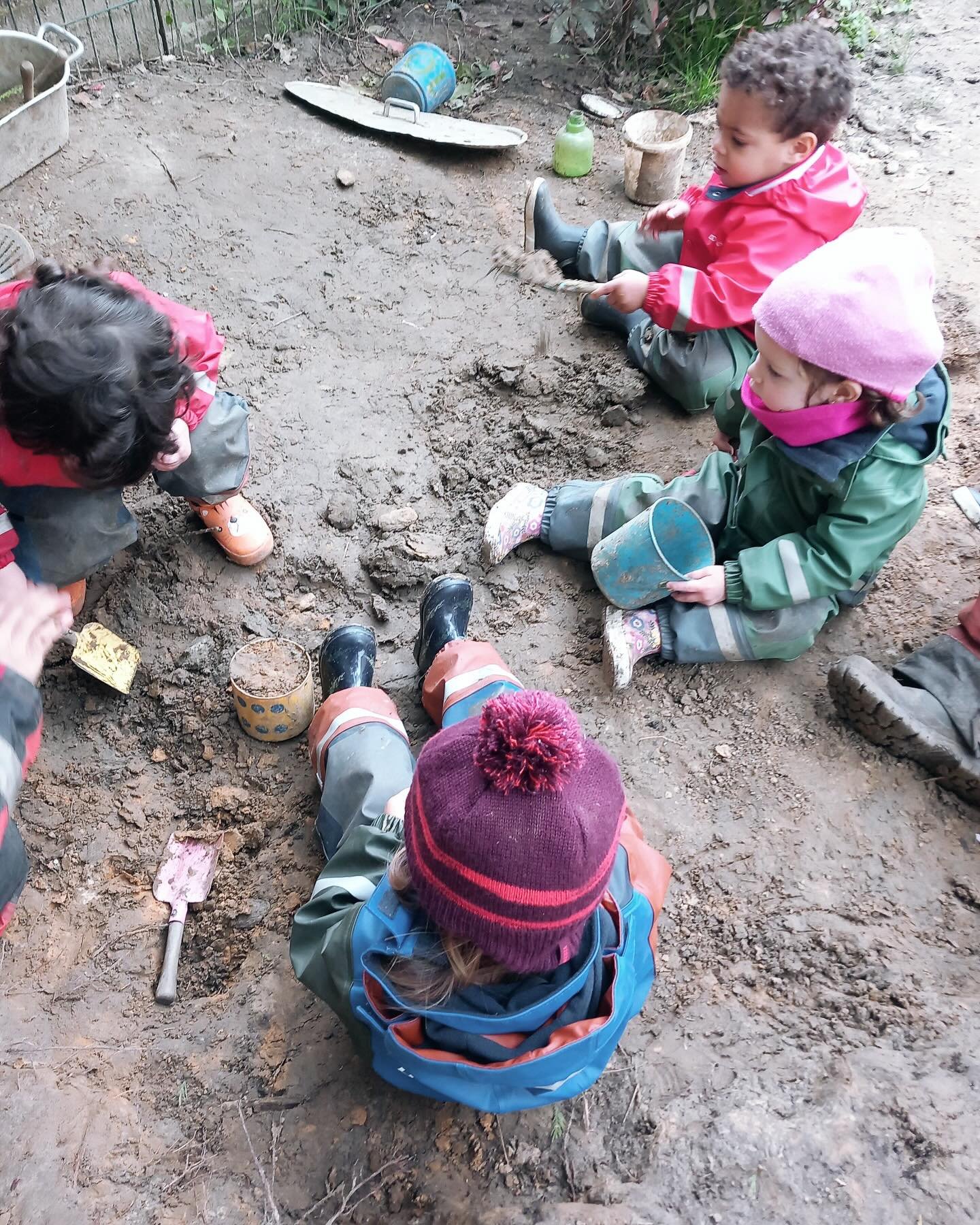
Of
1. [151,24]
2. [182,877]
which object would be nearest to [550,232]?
[151,24]

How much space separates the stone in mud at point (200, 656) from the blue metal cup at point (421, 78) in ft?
9.25

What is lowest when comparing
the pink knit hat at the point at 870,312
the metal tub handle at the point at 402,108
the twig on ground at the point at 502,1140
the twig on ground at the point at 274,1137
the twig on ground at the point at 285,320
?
the twig on ground at the point at 274,1137

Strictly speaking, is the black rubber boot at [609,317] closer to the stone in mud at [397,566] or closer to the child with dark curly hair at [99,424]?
the stone in mud at [397,566]

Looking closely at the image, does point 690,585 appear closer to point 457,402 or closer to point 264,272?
point 457,402

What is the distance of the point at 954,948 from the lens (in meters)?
1.77

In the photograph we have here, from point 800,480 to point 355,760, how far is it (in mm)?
1252

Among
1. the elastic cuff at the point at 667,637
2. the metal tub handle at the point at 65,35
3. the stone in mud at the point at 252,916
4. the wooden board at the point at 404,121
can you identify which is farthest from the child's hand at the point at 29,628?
the wooden board at the point at 404,121

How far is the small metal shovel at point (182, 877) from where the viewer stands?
1.92 m

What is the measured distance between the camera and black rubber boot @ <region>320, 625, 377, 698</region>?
2217 mm

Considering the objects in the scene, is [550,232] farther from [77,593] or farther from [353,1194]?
[353,1194]

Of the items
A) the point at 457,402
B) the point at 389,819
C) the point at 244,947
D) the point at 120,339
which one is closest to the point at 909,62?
the point at 457,402

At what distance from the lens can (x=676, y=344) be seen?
2852 millimetres

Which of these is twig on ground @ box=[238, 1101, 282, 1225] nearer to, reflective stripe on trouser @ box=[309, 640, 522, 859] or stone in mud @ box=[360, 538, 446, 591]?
reflective stripe on trouser @ box=[309, 640, 522, 859]

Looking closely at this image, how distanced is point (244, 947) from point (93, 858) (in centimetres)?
44
